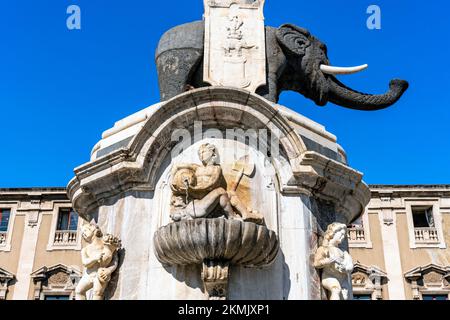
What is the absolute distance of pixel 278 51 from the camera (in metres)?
10.6

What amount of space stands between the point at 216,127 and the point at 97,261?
2.52m

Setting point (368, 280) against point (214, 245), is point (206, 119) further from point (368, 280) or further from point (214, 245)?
point (368, 280)

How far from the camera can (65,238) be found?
3039cm

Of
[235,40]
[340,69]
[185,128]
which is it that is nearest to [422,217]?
[340,69]

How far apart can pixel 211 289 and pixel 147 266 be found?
1.01 m

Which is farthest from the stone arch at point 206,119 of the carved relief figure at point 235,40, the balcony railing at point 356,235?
the balcony railing at point 356,235

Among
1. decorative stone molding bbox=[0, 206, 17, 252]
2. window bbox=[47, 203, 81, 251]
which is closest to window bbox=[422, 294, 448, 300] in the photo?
window bbox=[47, 203, 81, 251]

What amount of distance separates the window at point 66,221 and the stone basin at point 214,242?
77.9 ft

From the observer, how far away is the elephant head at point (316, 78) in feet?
35.1

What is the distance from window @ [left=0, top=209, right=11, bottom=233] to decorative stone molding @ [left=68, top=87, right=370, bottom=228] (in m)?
23.9

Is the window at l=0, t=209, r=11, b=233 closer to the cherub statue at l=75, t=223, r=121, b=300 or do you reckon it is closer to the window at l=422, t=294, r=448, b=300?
the window at l=422, t=294, r=448, b=300
